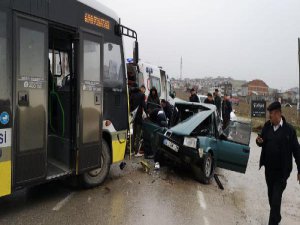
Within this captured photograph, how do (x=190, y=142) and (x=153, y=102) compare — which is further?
(x=153, y=102)

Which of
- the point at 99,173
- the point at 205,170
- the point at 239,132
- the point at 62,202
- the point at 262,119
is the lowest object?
the point at 262,119

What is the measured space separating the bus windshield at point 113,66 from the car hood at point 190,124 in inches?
67.0

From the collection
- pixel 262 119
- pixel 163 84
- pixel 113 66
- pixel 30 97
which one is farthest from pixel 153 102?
pixel 262 119

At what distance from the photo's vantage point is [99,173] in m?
7.57

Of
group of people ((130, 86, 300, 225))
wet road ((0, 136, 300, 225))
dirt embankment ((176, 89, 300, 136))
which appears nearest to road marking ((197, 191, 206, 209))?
wet road ((0, 136, 300, 225))

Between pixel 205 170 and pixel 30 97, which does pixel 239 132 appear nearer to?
pixel 205 170

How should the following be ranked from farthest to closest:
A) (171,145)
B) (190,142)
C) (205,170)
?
(205,170), (171,145), (190,142)

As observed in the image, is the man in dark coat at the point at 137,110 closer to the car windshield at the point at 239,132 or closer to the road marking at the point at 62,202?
the car windshield at the point at 239,132

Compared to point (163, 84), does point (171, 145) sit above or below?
below

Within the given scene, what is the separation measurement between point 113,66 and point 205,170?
10.2 feet

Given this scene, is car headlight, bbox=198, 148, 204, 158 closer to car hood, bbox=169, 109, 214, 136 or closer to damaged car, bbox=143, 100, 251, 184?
damaged car, bbox=143, 100, 251, 184

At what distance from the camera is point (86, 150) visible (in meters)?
6.73

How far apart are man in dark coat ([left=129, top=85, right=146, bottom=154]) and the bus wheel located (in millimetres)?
3128

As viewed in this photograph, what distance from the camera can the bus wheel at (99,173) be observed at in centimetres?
727
